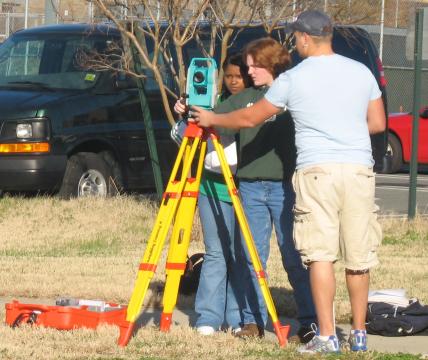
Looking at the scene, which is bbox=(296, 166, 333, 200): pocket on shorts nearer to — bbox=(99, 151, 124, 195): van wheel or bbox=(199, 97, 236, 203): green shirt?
bbox=(199, 97, 236, 203): green shirt

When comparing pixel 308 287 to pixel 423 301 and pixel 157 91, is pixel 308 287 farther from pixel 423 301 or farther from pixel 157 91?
pixel 157 91

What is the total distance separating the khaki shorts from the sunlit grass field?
0.56 m

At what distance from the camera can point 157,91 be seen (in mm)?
13469

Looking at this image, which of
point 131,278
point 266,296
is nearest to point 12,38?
point 131,278

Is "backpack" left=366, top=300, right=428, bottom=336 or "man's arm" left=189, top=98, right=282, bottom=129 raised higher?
"man's arm" left=189, top=98, right=282, bottom=129

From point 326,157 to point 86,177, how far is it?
289 inches

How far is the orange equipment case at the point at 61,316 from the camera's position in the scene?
280 inches

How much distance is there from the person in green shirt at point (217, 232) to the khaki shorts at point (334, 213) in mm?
827

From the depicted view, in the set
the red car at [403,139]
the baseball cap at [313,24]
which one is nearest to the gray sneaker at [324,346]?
the baseball cap at [313,24]

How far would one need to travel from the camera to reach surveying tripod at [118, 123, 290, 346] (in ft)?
21.9

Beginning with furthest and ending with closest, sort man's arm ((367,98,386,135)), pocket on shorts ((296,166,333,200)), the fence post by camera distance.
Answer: the fence post, man's arm ((367,98,386,135)), pocket on shorts ((296,166,333,200))

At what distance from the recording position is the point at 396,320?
7344 millimetres

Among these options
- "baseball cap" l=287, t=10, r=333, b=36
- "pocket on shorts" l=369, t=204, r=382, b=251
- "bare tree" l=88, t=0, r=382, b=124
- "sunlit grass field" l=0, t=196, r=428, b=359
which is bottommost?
"sunlit grass field" l=0, t=196, r=428, b=359

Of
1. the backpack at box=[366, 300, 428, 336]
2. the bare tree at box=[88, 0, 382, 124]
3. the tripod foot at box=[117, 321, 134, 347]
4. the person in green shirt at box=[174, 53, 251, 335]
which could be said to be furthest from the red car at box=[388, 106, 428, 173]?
the tripod foot at box=[117, 321, 134, 347]
